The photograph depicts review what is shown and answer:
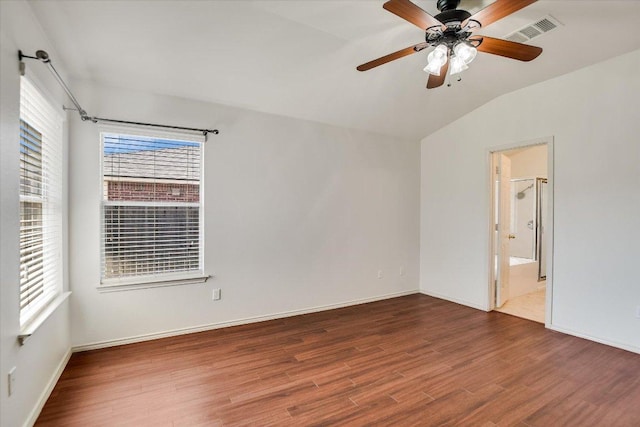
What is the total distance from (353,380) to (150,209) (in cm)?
255

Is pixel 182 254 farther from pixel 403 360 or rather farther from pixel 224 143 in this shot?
pixel 403 360

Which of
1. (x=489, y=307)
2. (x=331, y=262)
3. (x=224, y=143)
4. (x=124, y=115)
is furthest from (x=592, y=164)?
(x=124, y=115)

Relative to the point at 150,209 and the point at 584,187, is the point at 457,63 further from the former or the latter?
the point at 150,209

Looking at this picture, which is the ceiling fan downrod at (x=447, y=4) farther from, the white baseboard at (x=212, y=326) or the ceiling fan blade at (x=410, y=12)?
the white baseboard at (x=212, y=326)

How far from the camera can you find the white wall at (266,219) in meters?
2.97

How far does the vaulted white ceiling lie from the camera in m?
2.30

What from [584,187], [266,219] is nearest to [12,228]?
[266,219]

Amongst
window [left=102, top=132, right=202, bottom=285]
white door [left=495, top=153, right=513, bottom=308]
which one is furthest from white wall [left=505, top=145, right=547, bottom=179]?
window [left=102, top=132, right=202, bottom=285]

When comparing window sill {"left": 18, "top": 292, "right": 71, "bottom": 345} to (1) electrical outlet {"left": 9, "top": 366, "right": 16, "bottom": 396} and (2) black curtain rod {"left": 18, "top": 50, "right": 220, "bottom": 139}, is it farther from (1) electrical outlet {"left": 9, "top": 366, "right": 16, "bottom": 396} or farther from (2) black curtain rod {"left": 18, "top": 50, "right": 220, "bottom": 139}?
(2) black curtain rod {"left": 18, "top": 50, "right": 220, "bottom": 139}

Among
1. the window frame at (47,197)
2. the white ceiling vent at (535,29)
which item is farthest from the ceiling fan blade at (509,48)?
the window frame at (47,197)

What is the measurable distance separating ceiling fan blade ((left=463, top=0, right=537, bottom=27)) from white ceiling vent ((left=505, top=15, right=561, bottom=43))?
1.13m

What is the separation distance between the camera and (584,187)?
336 cm

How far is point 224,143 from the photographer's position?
3.55m

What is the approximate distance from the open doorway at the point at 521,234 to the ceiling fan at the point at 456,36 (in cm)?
213
